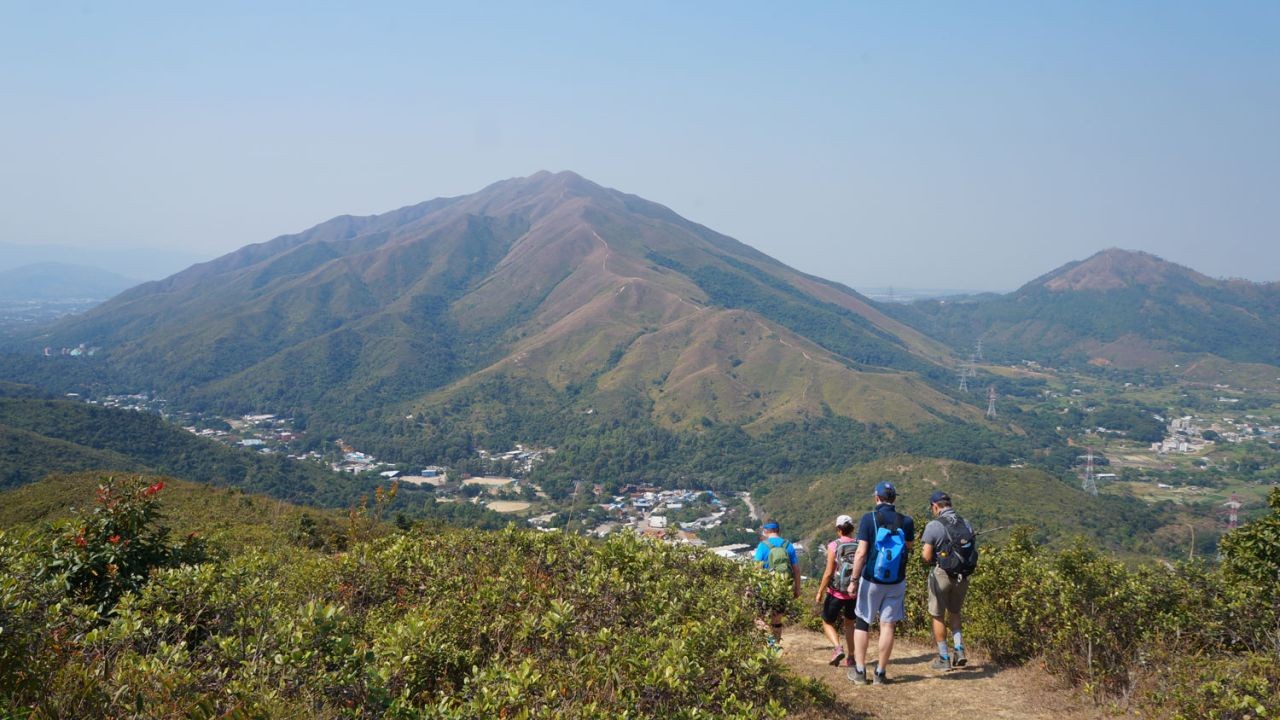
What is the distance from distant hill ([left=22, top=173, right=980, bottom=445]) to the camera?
111 metres

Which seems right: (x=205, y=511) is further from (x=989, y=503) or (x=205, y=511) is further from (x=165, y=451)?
(x=165, y=451)

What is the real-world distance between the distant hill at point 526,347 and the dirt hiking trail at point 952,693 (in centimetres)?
9422

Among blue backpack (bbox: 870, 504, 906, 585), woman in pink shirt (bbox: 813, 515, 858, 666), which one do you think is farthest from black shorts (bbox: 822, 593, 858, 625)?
blue backpack (bbox: 870, 504, 906, 585)

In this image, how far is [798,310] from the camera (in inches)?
7530

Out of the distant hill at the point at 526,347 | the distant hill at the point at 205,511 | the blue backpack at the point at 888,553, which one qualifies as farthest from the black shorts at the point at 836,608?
the distant hill at the point at 526,347

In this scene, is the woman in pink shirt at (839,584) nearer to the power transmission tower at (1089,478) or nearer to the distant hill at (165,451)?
the distant hill at (165,451)

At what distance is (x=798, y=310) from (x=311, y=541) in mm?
183882

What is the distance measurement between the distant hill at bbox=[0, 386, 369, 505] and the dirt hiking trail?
63614mm

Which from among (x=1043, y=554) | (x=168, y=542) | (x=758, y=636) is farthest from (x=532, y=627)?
(x=1043, y=554)

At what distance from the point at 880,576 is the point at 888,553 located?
283 millimetres


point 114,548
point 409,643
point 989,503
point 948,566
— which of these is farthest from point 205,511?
point 989,503

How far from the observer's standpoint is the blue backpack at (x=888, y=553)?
7238 mm

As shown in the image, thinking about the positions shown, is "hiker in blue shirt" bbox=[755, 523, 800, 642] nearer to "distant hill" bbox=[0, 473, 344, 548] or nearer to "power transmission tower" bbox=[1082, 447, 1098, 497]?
"distant hill" bbox=[0, 473, 344, 548]

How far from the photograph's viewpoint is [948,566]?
7.74 m
